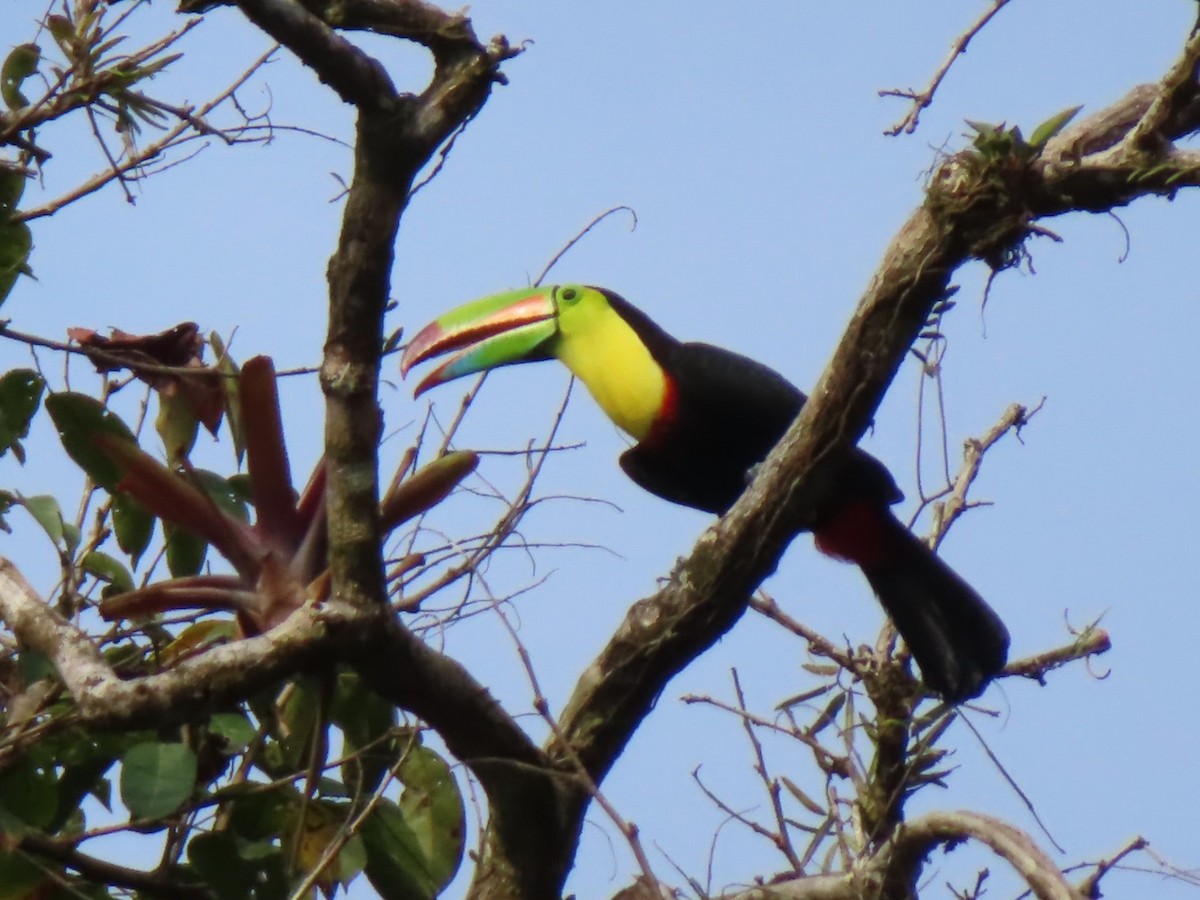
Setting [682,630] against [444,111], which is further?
[682,630]

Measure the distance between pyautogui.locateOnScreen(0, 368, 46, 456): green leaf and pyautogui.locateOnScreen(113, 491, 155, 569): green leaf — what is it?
19cm

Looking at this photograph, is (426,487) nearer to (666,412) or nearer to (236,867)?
(236,867)

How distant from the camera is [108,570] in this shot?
94.0 inches

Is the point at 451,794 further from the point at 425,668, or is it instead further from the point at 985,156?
the point at 985,156

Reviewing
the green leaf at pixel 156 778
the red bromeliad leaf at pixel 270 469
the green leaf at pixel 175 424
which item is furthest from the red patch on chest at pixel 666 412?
the green leaf at pixel 156 778

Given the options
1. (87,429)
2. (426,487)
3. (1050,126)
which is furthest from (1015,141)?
(87,429)

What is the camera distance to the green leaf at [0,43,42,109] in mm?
2562

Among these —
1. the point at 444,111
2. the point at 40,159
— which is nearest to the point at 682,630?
the point at 444,111

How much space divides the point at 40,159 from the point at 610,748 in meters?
1.40

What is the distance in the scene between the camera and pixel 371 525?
75.2 inches

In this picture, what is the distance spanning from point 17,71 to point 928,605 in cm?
211

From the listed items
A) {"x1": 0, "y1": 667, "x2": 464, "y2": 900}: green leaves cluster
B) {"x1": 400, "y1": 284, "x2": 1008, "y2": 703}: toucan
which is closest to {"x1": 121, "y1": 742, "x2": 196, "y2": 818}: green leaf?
{"x1": 0, "y1": 667, "x2": 464, "y2": 900}: green leaves cluster

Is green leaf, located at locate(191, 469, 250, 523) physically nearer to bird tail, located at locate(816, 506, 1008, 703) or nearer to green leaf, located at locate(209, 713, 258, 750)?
green leaf, located at locate(209, 713, 258, 750)

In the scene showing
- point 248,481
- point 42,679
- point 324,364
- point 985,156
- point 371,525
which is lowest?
point 42,679
